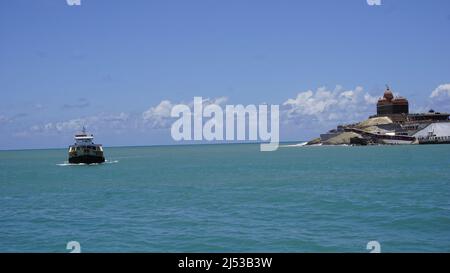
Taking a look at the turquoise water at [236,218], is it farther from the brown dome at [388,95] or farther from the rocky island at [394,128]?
the brown dome at [388,95]

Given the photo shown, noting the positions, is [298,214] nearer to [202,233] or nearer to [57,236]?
[202,233]

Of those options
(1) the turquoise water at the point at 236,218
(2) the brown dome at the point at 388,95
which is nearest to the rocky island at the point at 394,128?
(2) the brown dome at the point at 388,95

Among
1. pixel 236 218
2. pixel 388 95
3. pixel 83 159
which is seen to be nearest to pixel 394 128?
pixel 388 95

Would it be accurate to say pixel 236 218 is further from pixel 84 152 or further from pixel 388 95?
pixel 388 95

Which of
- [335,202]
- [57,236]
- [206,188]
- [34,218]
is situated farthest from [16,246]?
[206,188]

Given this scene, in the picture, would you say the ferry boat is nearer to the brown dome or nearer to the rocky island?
the rocky island

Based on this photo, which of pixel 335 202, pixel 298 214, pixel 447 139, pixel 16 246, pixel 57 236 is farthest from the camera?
pixel 447 139

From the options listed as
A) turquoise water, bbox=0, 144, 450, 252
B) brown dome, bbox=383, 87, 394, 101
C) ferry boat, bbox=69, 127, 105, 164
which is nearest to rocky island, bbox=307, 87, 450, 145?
brown dome, bbox=383, 87, 394, 101

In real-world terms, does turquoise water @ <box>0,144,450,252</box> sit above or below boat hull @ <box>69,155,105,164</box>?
below

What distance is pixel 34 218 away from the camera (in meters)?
27.5

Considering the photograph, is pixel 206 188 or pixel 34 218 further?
pixel 206 188
